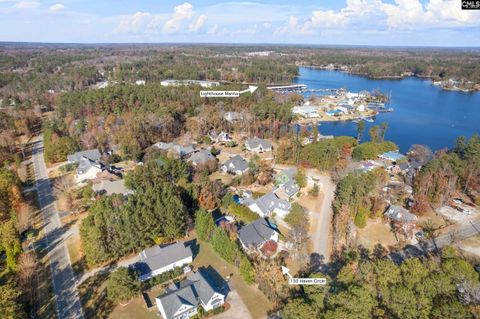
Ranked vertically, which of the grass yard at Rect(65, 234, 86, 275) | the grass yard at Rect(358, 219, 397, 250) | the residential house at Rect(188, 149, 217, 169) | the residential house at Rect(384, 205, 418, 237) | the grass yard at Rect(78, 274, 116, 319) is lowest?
the grass yard at Rect(78, 274, 116, 319)

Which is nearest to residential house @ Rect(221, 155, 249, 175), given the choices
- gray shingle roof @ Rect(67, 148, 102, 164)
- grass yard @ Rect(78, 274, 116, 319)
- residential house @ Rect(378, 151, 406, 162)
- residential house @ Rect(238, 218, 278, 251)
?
residential house @ Rect(238, 218, 278, 251)

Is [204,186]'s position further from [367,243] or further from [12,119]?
[12,119]

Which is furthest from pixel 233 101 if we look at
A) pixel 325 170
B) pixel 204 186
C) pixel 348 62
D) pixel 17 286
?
pixel 348 62

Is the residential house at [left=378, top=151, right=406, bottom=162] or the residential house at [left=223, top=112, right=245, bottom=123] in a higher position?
the residential house at [left=223, top=112, right=245, bottom=123]

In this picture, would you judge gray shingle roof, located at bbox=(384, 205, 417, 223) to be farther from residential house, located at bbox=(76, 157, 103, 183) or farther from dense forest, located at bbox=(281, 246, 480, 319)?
residential house, located at bbox=(76, 157, 103, 183)

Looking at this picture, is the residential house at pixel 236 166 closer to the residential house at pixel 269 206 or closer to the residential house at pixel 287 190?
the residential house at pixel 287 190
